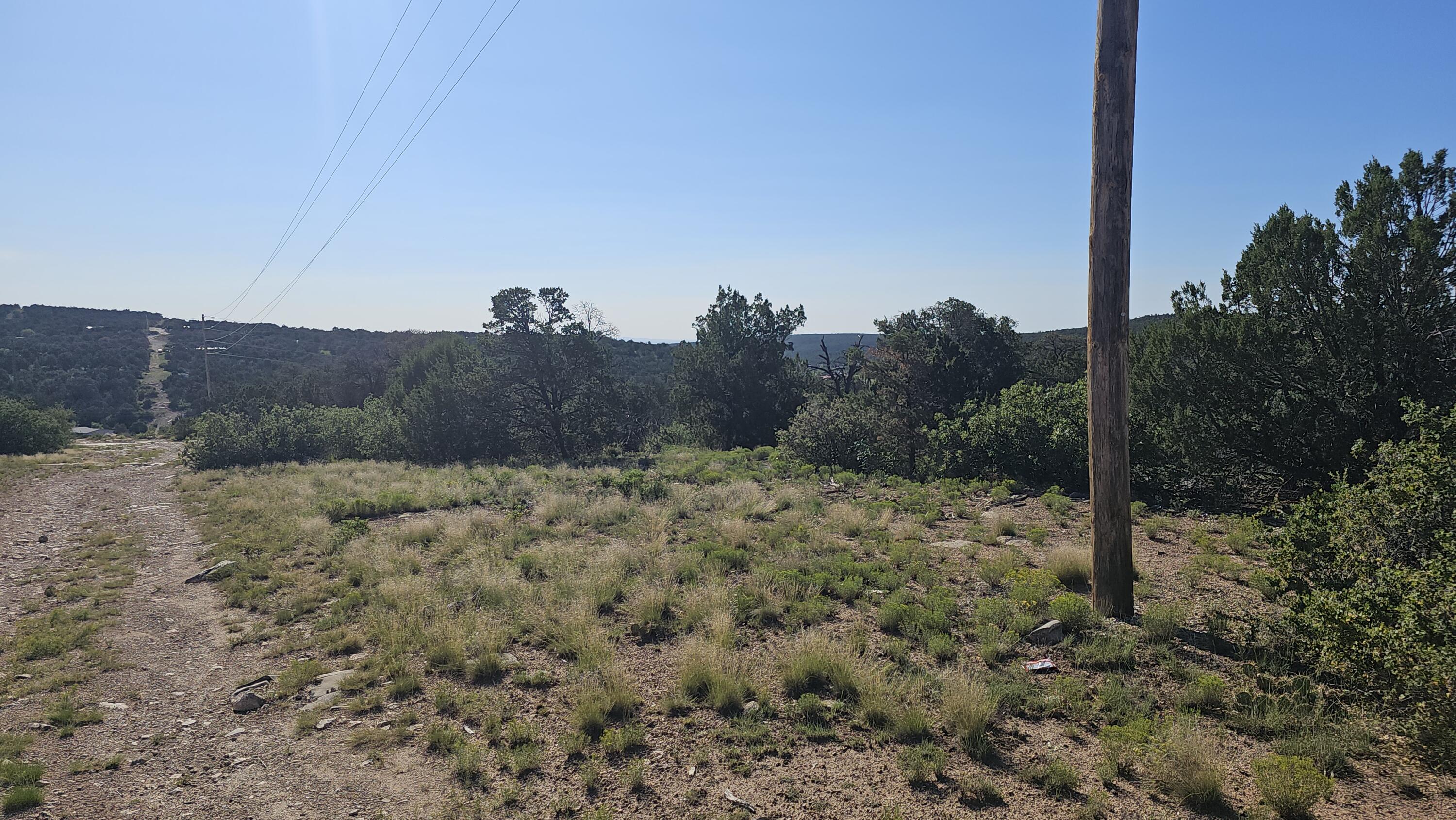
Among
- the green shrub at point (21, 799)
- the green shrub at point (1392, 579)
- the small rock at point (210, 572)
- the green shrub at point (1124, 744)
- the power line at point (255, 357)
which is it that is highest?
the power line at point (255, 357)

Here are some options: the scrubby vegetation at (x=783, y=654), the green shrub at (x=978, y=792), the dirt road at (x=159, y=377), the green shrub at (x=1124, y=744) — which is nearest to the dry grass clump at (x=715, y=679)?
the scrubby vegetation at (x=783, y=654)

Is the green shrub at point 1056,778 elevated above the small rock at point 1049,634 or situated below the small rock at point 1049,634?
below

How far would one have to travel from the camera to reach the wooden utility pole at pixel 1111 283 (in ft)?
19.6

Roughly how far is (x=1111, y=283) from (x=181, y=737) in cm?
882

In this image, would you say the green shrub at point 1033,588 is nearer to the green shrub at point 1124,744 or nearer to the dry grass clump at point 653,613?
the green shrub at point 1124,744

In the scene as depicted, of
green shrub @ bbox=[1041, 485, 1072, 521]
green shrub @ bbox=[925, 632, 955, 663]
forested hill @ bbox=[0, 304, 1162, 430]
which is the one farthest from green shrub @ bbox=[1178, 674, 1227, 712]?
forested hill @ bbox=[0, 304, 1162, 430]

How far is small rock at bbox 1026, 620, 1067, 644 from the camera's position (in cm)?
620

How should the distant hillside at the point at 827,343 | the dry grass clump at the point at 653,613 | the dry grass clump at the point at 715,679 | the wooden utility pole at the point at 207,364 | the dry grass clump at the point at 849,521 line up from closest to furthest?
1. the dry grass clump at the point at 715,679
2. the dry grass clump at the point at 653,613
3. the dry grass clump at the point at 849,521
4. the distant hillside at the point at 827,343
5. the wooden utility pole at the point at 207,364

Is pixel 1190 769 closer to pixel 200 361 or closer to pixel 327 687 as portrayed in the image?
pixel 327 687

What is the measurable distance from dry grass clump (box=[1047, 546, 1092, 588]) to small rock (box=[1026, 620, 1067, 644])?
1497 mm

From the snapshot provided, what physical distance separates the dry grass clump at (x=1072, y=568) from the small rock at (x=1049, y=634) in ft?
4.91

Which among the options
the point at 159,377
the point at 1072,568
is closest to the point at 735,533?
the point at 1072,568

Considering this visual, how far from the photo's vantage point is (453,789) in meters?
4.54

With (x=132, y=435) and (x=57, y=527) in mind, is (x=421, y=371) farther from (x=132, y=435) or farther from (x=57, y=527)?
(x=57, y=527)
